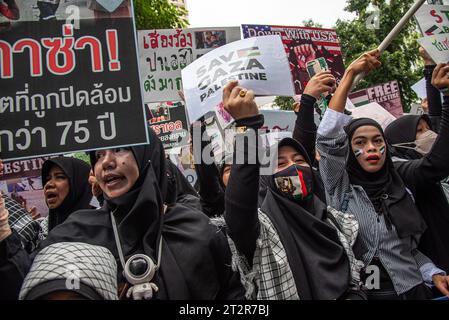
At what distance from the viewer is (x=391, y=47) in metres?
15.4

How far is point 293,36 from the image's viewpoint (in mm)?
4402

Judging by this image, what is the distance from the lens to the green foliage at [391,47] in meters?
14.1

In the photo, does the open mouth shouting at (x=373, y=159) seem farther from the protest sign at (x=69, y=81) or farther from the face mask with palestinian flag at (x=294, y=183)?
the protest sign at (x=69, y=81)

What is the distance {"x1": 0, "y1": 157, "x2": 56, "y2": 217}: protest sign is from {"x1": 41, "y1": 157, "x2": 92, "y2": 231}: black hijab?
0.81 meters

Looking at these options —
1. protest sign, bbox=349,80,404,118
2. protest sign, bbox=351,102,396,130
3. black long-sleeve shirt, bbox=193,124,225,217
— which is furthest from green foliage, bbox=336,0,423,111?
black long-sleeve shirt, bbox=193,124,225,217

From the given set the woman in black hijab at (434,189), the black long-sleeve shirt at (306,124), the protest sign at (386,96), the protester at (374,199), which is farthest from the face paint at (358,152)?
the protest sign at (386,96)

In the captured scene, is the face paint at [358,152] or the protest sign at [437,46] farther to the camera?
the protest sign at [437,46]

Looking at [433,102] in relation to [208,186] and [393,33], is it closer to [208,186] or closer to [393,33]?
[393,33]

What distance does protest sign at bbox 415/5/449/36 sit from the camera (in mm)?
2968

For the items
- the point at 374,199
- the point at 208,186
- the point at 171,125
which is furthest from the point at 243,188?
the point at 171,125

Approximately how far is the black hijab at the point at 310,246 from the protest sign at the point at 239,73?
1.64 ft

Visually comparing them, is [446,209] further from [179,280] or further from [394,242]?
[179,280]
